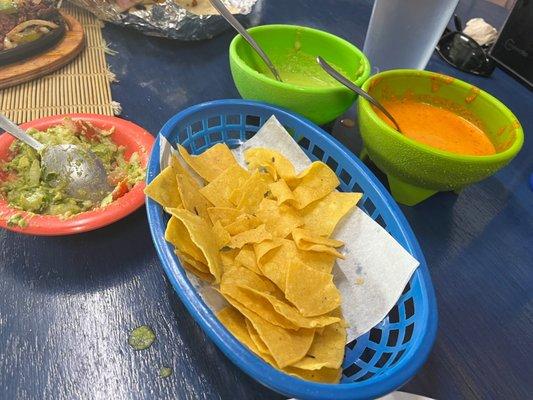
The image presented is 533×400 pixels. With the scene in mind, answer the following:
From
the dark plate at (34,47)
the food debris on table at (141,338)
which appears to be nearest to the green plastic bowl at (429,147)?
the food debris on table at (141,338)

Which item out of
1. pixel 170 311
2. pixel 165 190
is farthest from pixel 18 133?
pixel 170 311

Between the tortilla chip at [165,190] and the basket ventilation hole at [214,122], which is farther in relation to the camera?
the basket ventilation hole at [214,122]

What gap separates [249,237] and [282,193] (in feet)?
0.38

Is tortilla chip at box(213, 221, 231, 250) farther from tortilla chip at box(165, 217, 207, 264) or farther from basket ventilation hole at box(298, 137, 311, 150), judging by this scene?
basket ventilation hole at box(298, 137, 311, 150)

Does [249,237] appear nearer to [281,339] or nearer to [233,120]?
[281,339]

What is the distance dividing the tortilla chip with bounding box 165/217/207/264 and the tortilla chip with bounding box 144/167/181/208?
0.14 feet

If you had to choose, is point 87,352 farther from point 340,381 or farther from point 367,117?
point 367,117

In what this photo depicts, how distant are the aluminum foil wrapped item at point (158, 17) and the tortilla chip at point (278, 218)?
0.72 meters

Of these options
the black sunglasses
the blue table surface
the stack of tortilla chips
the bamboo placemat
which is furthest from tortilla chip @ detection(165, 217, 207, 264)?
the black sunglasses

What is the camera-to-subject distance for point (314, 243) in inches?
25.3

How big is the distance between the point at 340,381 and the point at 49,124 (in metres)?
0.71

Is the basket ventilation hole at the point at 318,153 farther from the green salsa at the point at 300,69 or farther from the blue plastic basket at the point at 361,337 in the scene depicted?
the green salsa at the point at 300,69

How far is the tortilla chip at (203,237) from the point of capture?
546 millimetres

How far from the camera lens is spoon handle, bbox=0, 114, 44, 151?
2.27 ft
